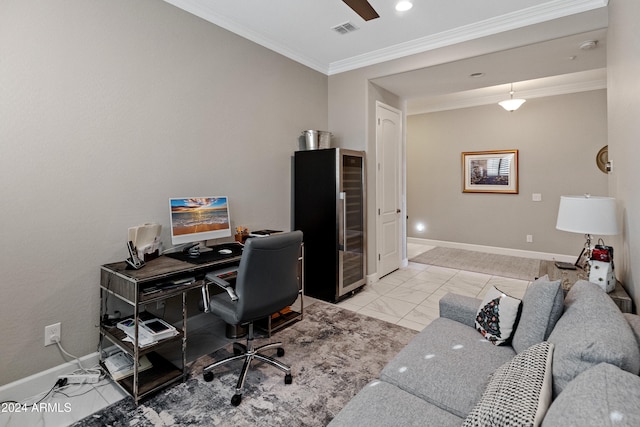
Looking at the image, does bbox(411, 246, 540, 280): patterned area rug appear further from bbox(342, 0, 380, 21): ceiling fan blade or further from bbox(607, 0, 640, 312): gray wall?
bbox(342, 0, 380, 21): ceiling fan blade

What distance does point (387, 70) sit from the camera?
3896 millimetres

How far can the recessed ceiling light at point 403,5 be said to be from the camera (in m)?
2.81

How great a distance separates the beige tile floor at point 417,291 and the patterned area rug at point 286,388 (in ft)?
1.41

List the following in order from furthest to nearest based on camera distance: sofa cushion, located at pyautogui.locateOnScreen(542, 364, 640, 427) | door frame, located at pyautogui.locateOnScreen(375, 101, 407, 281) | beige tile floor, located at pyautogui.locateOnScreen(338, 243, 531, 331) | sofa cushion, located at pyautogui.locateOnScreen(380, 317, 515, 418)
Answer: door frame, located at pyautogui.locateOnScreen(375, 101, 407, 281), beige tile floor, located at pyautogui.locateOnScreen(338, 243, 531, 331), sofa cushion, located at pyautogui.locateOnScreen(380, 317, 515, 418), sofa cushion, located at pyautogui.locateOnScreen(542, 364, 640, 427)

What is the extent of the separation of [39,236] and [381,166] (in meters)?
3.70

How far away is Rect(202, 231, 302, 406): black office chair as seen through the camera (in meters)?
1.99

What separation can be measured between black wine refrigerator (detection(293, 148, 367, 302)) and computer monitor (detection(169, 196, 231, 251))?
3.73ft

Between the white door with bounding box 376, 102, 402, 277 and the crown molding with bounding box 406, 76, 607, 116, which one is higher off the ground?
the crown molding with bounding box 406, 76, 607, 116

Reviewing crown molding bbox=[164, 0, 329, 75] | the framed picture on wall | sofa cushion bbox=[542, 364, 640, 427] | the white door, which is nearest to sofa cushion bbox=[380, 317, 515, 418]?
sofa cushion bbox=[542, 364, 640, 427]

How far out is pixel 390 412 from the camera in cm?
124

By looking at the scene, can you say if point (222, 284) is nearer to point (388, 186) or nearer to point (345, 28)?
point (345, 28)

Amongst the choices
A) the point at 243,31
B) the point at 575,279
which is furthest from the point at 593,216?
the point at 243,31

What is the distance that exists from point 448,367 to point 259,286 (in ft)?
3.83

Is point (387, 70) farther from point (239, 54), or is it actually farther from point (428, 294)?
point (428, 294)
